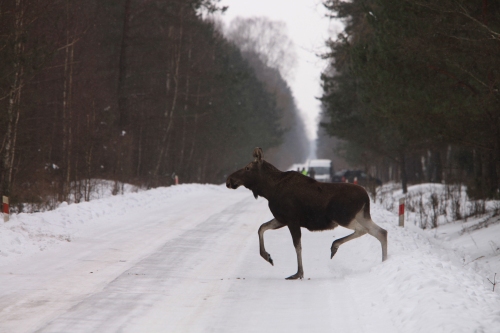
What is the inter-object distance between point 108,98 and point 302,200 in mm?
27944

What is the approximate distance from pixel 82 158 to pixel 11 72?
932 centimetres

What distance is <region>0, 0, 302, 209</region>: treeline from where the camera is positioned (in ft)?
59.7

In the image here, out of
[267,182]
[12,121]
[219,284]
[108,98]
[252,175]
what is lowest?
[219,284]

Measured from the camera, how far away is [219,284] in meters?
9.23

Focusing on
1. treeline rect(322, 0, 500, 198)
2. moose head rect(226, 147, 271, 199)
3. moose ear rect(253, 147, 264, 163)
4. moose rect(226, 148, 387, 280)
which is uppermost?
treeline rect(322, 0, 500, 198)

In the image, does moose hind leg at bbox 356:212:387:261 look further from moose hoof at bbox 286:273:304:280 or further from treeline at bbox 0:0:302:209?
treeline at bbox 0:0:302:209

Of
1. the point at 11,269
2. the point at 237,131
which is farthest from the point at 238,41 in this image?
the point at 11,269

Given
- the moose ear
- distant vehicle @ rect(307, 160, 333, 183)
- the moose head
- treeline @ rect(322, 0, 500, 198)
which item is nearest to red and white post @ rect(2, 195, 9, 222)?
the moose head

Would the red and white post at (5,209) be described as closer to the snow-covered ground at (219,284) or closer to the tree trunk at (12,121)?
the snow-covered ground at (219,284)

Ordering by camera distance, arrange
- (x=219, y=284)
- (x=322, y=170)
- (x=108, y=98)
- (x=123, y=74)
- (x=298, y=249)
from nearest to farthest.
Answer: (x=219, y=284) < (x=298, y=249) < (x=123, y=74) < (x=108, y=98) < (x=322, y=170)

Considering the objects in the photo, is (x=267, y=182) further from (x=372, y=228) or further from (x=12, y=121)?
(x=12, y=121)

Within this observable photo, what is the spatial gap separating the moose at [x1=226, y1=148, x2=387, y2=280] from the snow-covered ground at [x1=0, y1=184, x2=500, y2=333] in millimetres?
828

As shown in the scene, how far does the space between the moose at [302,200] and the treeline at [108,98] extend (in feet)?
28.0

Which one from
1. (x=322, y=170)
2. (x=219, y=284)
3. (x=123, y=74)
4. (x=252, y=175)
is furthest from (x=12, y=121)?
(x=322, y=170)
